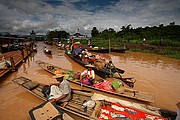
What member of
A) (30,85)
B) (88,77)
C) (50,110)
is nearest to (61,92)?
(50,110)

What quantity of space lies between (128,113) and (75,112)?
5.09ft

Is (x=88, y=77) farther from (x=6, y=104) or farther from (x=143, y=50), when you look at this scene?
(x=143, y=50)

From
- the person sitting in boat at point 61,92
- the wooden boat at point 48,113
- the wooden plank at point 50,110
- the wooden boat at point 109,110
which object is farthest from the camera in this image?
the person sitting in boat at point 61,92

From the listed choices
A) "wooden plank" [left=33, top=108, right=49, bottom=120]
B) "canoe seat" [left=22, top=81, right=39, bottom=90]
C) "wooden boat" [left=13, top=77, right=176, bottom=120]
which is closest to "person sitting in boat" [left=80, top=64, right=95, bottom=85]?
"wooden boat" [left=13, top=77, right=176, bottom=120]

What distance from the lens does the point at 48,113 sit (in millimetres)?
3156

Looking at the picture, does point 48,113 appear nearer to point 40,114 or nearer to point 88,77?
point 40,114

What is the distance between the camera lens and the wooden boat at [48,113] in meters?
2.93

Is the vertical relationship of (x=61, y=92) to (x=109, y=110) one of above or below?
above

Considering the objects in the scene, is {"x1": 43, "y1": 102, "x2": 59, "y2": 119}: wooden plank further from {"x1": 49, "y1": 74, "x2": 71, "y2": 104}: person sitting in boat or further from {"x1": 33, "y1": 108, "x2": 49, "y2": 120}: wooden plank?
{"x1": 49, "y1": 74, "x2": 71, "y2": 104}: person sitting in boat

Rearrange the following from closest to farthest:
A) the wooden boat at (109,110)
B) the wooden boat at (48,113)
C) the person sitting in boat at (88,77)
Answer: the wooden boat at (48,113) → the wooden boat at (109,110) → the person sitting in boat at (88,77)

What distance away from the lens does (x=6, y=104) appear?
4793mm

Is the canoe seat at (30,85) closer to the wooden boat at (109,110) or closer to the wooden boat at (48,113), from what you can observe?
the wooden boat at (109,110)

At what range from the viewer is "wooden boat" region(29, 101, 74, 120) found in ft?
9.62

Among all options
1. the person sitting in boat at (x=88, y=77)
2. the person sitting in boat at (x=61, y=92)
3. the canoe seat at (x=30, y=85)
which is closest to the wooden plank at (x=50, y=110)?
the person sitting in boat at (x=61, y=92)
